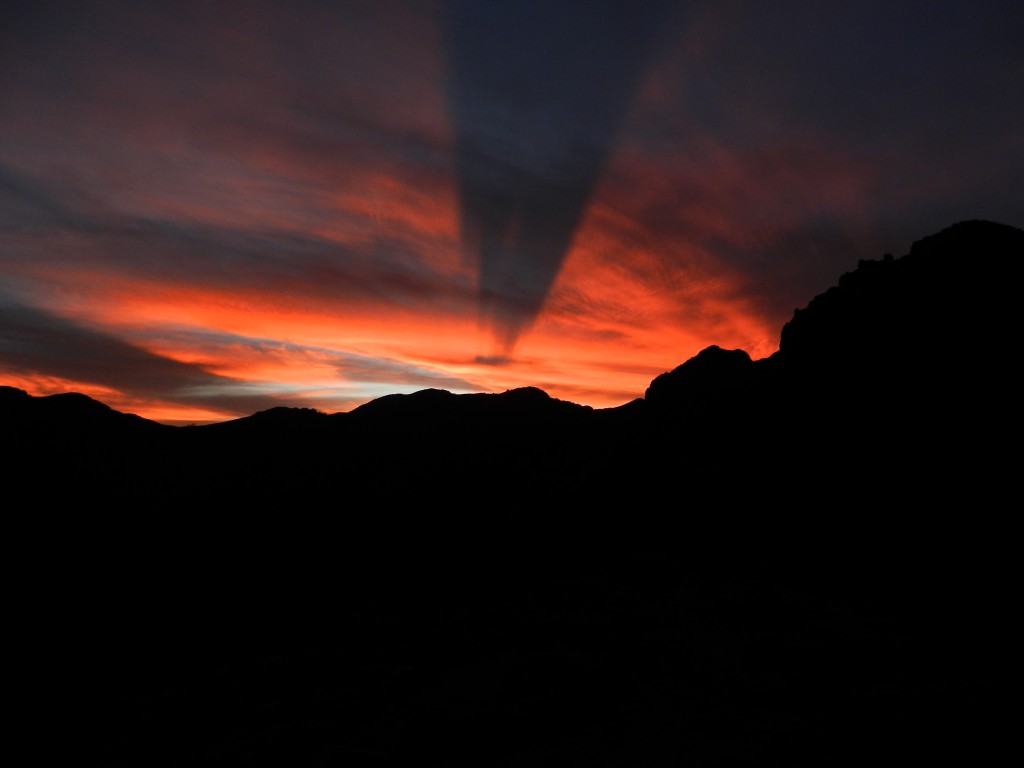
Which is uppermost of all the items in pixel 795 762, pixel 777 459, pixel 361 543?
pixel 777 459

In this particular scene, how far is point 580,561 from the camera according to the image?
Result: 1202 inches

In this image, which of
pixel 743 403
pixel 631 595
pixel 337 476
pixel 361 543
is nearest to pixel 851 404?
pixel 743 403

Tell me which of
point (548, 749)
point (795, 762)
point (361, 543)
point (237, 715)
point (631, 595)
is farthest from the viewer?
point (361, 543)

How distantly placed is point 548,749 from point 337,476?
6088cm

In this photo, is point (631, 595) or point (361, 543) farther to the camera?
point (361, 543)

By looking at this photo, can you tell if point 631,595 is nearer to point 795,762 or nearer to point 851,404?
point 795,762

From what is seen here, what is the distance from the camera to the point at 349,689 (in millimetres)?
14703

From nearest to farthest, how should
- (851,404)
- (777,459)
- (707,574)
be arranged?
(707,574), (851,404), (777,459)

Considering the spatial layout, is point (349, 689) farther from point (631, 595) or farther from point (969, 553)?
point (969, 553)

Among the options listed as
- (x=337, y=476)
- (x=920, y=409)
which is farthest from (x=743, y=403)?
(x=337, y=476)

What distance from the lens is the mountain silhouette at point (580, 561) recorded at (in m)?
11.4

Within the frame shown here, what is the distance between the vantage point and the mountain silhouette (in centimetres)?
1141

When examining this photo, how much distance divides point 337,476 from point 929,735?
211 ft

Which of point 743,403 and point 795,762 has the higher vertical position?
point 743,403
